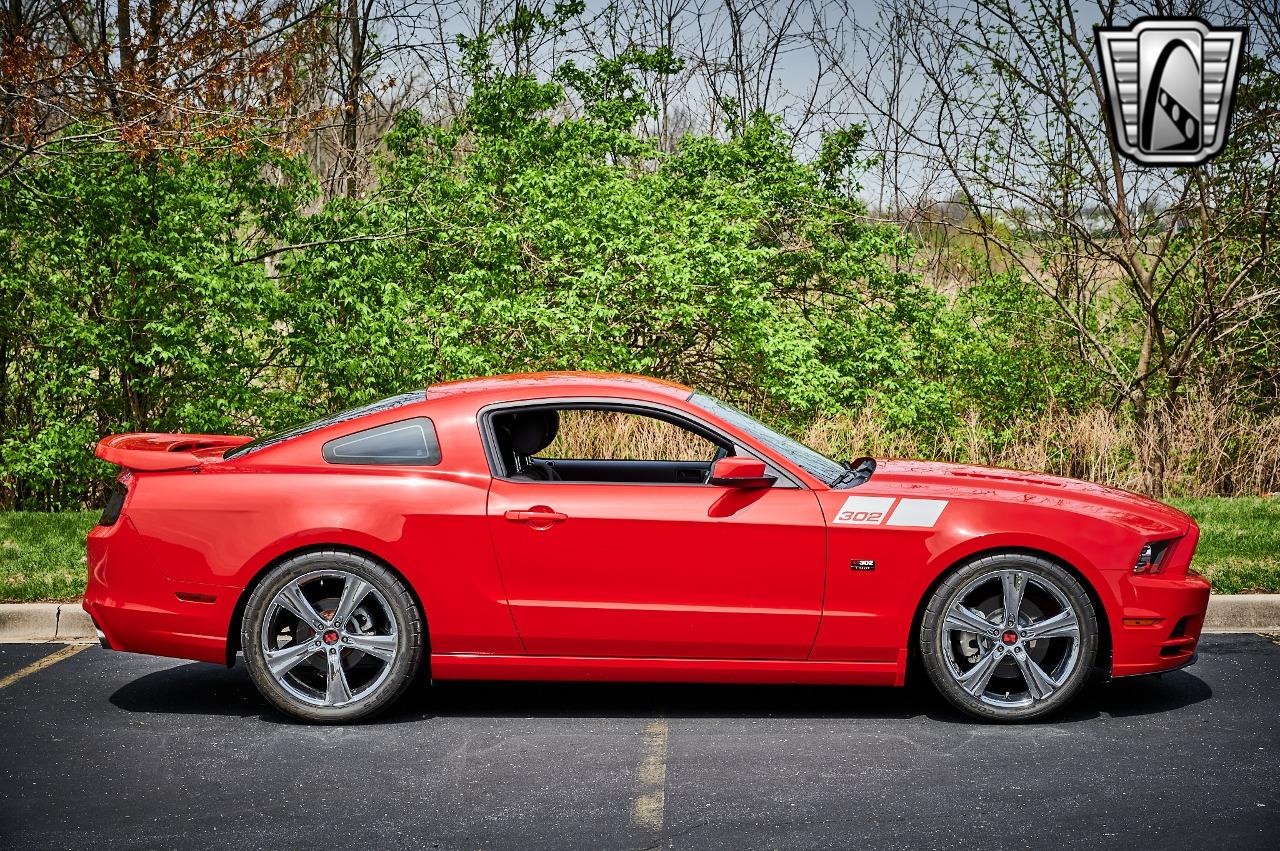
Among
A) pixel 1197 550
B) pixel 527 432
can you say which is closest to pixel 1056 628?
pixel 527 432

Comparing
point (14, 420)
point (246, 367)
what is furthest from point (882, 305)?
point (14, 420)

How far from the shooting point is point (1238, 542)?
897 cm

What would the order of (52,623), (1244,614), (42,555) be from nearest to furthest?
(52,623), (1244,614), (42,555)

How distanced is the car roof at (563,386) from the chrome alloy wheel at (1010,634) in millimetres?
1549

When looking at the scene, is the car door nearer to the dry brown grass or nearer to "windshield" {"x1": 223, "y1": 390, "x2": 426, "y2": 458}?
"windshield" {"x1": 223, "y1": 390, "x2": 426, "y2": 458}

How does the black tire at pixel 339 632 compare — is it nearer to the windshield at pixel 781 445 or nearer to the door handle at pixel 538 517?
the door handle at pixel 538 517

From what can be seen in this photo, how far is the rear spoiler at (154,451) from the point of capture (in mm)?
5648

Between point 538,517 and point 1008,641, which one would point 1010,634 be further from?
point 538,517

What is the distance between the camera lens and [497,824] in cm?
429

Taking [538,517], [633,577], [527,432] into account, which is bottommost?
[633,577]

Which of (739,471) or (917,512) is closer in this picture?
(739,471)

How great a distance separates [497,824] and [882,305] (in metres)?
10.8

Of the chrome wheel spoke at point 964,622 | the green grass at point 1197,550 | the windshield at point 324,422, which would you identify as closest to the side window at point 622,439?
the green grass at point 1197,550

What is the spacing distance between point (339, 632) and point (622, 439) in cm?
720
